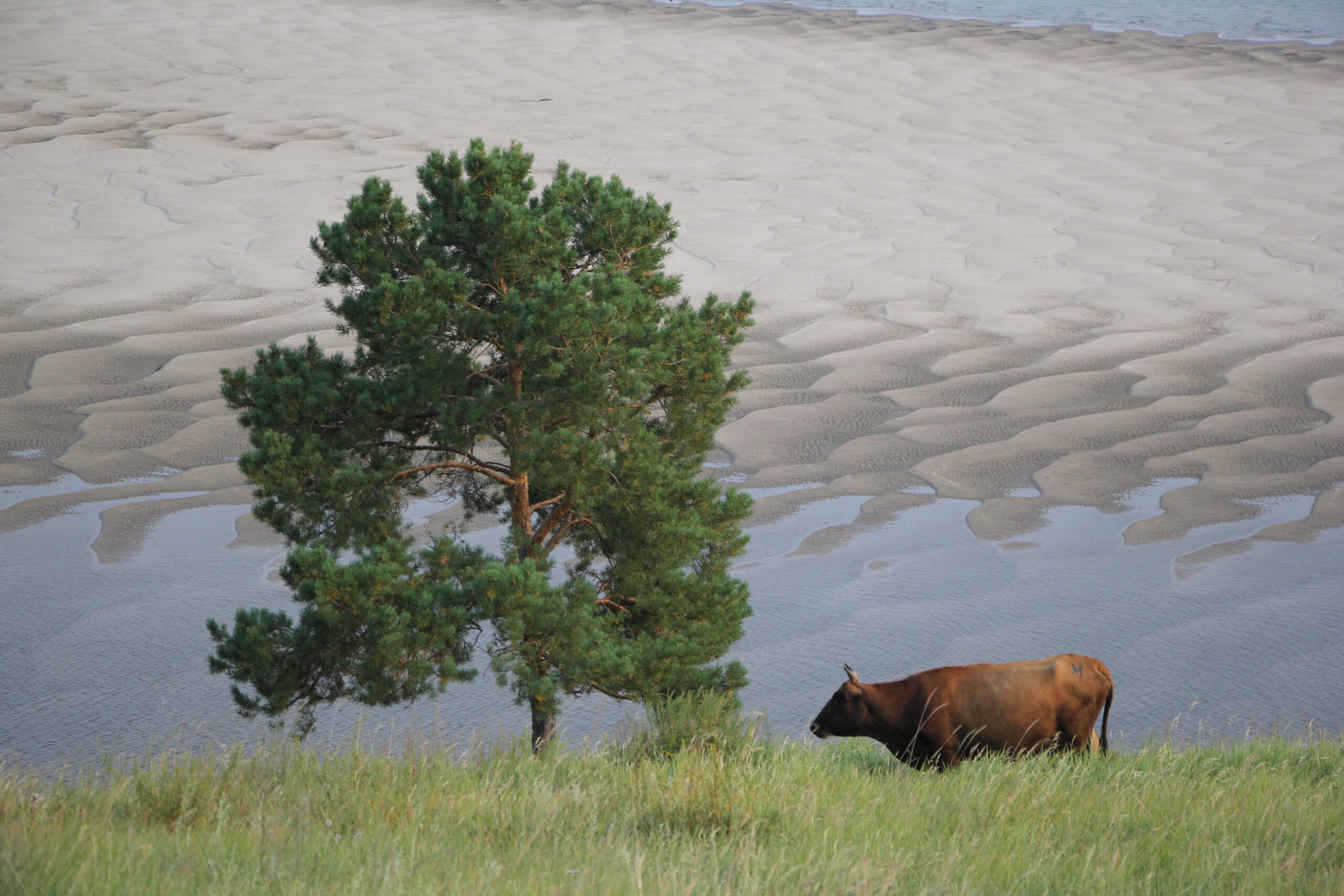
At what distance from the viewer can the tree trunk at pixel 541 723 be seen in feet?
20.7

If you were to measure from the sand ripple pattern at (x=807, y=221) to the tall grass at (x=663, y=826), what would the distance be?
6.32 metres

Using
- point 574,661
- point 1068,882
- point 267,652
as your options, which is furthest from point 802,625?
point 1068,882

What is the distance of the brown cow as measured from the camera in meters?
6.58

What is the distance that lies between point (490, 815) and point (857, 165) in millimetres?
22731

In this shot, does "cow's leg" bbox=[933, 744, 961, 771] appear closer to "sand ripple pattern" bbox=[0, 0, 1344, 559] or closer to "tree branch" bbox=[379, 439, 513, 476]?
"tree branch" bbox=[379, 439, 513, 476]

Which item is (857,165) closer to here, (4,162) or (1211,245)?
(1211,245)

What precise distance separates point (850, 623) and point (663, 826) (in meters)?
5.55

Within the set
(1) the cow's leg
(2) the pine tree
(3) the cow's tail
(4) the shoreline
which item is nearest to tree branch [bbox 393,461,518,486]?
(2) the pine tree

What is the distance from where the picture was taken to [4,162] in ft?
78.6

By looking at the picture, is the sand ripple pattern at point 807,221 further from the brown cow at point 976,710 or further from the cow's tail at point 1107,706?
the brown cow at point 976,710

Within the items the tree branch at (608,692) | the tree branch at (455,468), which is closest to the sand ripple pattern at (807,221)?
the tree branch at (455,468)

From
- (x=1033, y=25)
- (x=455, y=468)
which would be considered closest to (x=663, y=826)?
(x=455, y=468)

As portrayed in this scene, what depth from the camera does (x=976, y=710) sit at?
6.58m

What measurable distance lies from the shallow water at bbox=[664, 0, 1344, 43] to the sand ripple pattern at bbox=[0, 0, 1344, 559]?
8.13 ft
